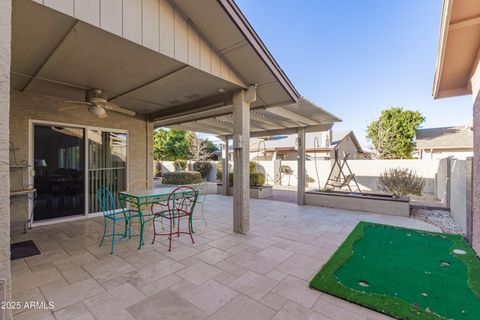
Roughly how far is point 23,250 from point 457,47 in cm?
741

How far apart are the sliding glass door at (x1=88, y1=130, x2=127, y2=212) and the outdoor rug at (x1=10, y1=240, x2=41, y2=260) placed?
67.9 inches

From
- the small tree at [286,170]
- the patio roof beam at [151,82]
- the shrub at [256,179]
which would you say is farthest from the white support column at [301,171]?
the small tree at [286,170]

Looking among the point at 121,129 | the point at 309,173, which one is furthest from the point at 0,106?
the point at 309,173

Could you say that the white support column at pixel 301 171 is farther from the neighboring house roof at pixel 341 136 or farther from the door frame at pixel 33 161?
the neighboring house roof at pixel 341 136

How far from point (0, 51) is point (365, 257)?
14.6 ft

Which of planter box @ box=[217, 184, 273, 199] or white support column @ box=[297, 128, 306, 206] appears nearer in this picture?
white support column @ box=[297, 128, 306, 206]

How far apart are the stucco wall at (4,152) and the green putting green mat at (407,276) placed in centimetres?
269

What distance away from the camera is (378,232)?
438 centimetres

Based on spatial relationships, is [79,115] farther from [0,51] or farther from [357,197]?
[357,197]

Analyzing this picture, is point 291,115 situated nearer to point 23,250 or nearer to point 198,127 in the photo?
point 198,127

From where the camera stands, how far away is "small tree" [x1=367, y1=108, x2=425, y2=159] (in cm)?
1576

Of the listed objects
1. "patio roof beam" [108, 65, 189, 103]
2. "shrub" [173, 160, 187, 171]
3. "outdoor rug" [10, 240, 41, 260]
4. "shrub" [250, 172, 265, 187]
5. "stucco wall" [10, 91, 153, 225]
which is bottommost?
"outdoor rug" [10, 240, 41, 260]

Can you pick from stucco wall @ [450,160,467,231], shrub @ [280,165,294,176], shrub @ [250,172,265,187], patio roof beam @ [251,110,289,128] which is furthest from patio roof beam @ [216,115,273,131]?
shrub @ [280,165,294,176]

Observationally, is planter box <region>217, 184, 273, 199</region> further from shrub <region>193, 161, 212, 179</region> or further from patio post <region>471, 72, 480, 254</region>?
shrub <region>193, 161, 212, 179</region>
